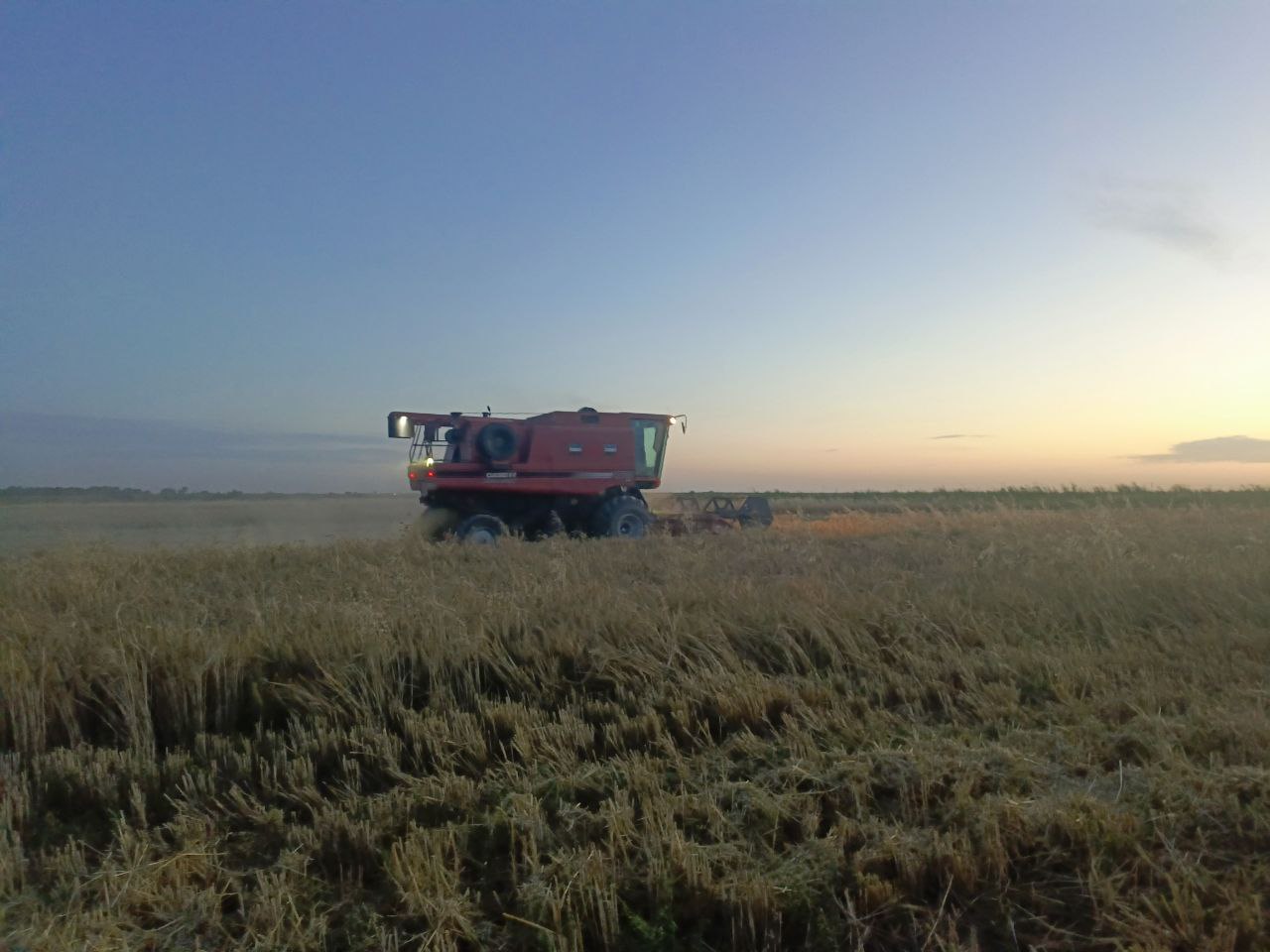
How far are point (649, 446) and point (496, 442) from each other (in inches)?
155

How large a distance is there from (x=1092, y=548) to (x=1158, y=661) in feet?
18.5

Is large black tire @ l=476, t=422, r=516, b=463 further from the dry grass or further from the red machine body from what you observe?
the dry grass

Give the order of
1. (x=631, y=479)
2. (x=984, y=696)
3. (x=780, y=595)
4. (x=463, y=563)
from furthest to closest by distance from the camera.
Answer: (x=631, y=479) → (x=463, y=563) → (x=780, y=595) → (x=984, y=696)

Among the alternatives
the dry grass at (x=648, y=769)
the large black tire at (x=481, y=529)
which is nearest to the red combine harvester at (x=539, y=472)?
the large black tire at (x=481, y=529)

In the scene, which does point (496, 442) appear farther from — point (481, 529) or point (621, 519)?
point (621, 519)

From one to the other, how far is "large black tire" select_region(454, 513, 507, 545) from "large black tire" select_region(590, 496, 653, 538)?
7.57ft

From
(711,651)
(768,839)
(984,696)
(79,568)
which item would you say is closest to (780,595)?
(711,651)

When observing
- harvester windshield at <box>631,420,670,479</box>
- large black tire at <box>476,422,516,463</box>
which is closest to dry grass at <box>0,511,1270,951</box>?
large black tire at <box>476,422,516,463</box>

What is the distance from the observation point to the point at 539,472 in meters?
18.2

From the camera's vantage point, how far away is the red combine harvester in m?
17.5

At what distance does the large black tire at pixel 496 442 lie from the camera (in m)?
17.6

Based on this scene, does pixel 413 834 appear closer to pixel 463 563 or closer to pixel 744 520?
pixel 463 563

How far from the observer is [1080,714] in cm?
455

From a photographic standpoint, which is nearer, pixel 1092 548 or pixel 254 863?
pixel 254 863
